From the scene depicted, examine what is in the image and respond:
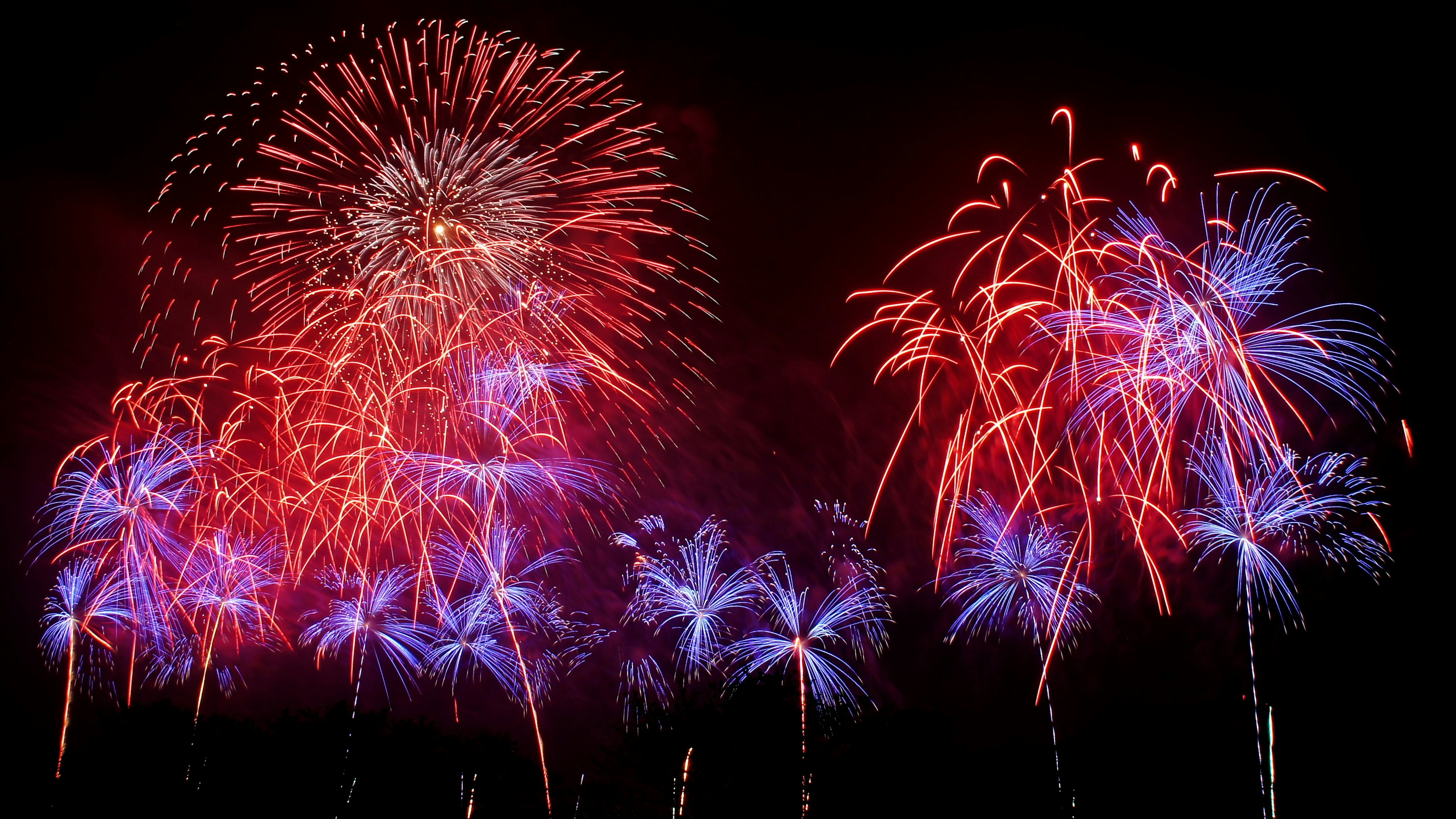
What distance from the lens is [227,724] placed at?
12219 mm

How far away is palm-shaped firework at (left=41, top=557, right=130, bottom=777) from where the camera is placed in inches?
830

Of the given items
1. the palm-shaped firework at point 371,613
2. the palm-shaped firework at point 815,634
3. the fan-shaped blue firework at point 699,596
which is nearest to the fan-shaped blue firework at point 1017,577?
the palm-shaped firework at point 815,634

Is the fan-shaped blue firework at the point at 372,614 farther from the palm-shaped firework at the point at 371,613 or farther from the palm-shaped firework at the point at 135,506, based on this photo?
the palm-shaped firework at the point at 135,506

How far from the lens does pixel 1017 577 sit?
14.9 m

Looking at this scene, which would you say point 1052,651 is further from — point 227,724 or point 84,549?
point 84,549

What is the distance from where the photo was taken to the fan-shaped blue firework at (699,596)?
56.7ft

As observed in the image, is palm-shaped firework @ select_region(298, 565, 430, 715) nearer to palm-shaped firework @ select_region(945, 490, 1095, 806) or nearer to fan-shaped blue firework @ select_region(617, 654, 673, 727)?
fan-shaped blue firework @ select_region(617, 654, 673, 727)

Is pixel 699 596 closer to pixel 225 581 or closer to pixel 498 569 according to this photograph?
pixel 498 569

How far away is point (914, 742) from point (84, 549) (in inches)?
888

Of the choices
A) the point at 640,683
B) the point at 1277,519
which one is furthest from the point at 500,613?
the point at 1277,519

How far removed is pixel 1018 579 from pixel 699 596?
6444mm

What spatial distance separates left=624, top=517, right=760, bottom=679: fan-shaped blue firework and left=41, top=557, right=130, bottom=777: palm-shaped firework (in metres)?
14.2

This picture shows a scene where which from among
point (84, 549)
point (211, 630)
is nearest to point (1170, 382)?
point (211, 630)

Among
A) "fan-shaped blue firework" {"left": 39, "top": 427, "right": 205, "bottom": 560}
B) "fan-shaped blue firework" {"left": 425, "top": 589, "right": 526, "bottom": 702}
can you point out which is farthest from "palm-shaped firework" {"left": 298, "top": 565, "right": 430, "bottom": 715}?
"fan-shaped blue firework" {"left": 39, "top": 427, "right": 205, "bottom": 560}
